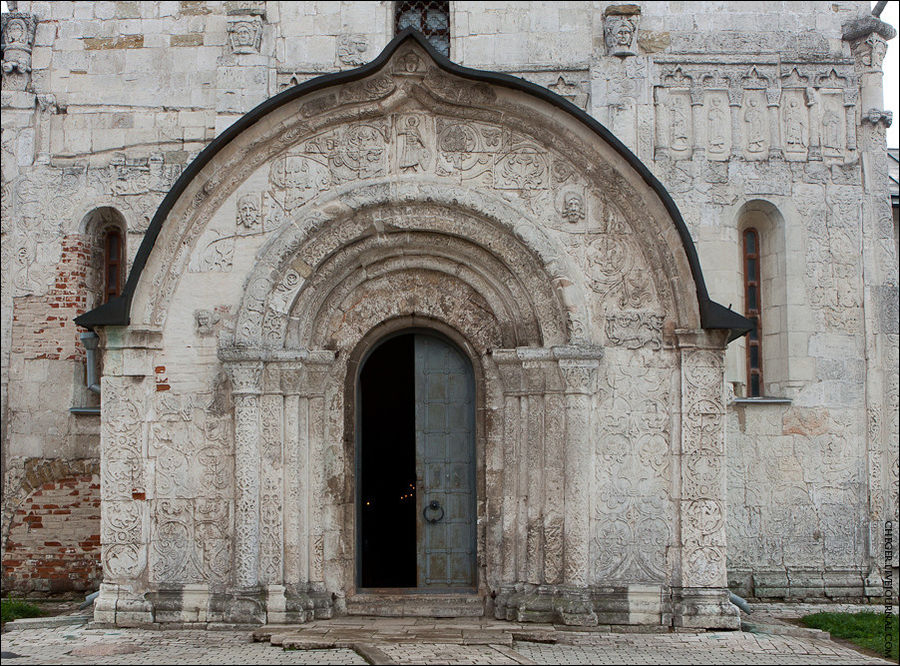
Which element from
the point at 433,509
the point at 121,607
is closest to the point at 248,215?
the point at 433,509

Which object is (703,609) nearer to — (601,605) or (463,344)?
(601,605)

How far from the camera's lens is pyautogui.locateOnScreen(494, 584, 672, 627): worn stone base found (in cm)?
887

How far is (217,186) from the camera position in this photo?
9.35 metres

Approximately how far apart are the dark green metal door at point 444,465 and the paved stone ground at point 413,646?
24.9 inches

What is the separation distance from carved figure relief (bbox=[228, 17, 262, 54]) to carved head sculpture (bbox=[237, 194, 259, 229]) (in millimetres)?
2374

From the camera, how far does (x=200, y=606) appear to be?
9078mm

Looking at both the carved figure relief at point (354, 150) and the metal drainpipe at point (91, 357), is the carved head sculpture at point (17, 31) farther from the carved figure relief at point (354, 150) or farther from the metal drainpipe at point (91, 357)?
the carved figure relief at point (354, 150)

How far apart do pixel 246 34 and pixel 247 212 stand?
2604 mm

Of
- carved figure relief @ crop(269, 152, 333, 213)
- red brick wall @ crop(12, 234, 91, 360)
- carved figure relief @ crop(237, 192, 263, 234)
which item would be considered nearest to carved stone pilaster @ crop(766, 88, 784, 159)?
carved figure relief @ crop(269, 152, 333, 213)

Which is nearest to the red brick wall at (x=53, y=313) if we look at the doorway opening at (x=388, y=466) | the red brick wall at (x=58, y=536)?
the red brick wall at (x=58, y=536)

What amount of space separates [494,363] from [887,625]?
4003 mm

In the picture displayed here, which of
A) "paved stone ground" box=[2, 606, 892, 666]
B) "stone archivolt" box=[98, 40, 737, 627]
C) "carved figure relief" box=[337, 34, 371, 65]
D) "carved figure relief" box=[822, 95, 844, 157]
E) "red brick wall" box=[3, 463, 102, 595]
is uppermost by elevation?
"carved figure relief" box=[337, 34, 371, 65]

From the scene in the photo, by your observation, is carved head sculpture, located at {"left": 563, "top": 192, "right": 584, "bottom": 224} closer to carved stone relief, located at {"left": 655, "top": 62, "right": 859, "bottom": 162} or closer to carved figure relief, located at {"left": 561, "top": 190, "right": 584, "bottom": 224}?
carved figure relief, located at {"left": 561, "top": 190, "right": 584, "bottom": 224}

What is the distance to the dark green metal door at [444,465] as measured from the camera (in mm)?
9656
